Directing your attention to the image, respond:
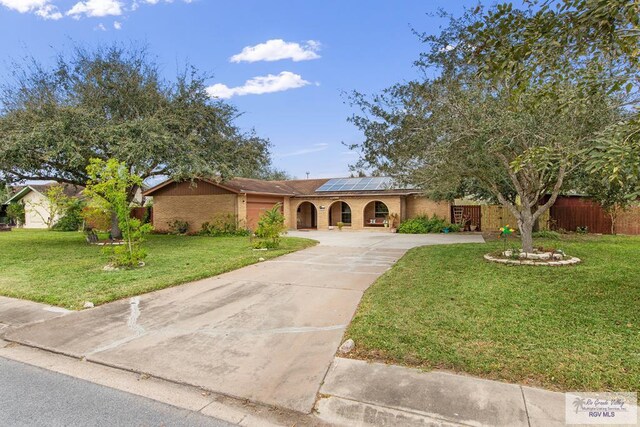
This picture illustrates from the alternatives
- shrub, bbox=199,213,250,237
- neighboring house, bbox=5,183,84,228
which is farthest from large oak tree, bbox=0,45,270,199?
neighboring house, bbox=5,183,84,228

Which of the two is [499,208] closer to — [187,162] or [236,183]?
[236,183]

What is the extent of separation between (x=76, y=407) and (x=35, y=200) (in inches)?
1439

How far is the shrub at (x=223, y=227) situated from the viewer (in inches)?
779

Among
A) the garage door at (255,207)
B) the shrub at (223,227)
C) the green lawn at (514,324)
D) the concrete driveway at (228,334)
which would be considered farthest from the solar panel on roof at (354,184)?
the concrete driveway at (228,334)

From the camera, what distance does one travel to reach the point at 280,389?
333 centimetres

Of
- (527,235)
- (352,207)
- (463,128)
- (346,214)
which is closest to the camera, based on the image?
(463,128)

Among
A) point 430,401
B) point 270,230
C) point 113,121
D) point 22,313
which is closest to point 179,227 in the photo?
point 113,121

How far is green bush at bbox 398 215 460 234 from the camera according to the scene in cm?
2078

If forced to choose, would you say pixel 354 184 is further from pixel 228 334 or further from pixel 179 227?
pixel 228 334

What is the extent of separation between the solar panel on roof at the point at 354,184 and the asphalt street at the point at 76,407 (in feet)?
69.3

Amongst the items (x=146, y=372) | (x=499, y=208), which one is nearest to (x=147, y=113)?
(x=146, y=372)

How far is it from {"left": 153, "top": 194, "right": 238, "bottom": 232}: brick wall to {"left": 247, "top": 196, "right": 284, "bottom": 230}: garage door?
107 centimetres

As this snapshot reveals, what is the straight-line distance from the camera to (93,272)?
8578 millimetres

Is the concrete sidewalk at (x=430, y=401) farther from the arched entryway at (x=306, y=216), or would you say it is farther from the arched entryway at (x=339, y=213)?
the arched entryway at (x=306, y=216)
